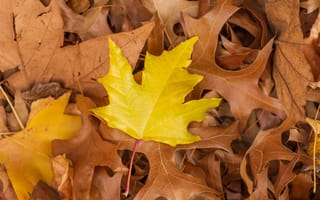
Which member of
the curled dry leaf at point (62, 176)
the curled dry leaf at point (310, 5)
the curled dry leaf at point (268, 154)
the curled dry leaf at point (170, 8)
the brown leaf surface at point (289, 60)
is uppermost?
the curled dry leaf at point (170, 8)

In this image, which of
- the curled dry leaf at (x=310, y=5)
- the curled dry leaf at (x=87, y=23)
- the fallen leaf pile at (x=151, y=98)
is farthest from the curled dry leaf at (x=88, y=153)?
the curled dry leaf at (x=310, y=5)

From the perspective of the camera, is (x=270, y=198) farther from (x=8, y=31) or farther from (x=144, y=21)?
(x=8, y=31)

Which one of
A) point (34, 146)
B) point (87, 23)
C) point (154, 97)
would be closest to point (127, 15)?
point (87, 23)

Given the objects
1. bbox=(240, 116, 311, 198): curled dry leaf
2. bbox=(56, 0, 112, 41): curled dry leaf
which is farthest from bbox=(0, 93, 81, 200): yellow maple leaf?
bbox=(240, 116, 311, 198): curled dry leaf

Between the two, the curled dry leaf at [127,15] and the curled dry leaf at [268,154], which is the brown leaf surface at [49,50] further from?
the curled dry leaf at [268,154]

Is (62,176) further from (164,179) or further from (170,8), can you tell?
(170,8)

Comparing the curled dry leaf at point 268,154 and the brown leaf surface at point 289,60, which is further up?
the brown leaf surface at point 289,60
